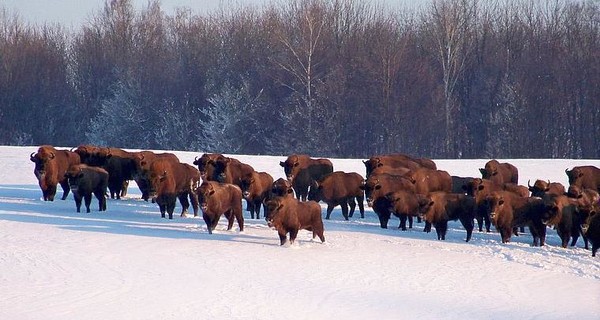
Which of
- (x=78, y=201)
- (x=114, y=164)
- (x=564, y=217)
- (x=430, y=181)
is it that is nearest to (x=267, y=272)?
(x=564, y=217)

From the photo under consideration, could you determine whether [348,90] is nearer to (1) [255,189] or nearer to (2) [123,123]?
(2) [123,123]

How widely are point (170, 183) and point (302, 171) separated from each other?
4418 millimetres

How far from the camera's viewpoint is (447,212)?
19156mm

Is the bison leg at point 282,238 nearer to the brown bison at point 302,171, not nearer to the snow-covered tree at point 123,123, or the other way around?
the brown bison at point 302,171

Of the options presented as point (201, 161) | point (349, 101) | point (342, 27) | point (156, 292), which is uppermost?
point (342, 27)

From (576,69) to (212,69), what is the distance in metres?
23.3

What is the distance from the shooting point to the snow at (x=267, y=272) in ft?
42.1

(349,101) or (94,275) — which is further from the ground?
(349,101)

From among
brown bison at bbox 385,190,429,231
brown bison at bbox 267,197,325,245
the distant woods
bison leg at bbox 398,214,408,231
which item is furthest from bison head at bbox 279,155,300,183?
the distant woods

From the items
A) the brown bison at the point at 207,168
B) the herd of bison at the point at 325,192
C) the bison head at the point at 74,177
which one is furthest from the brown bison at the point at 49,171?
the brown bison at the point at 207,168

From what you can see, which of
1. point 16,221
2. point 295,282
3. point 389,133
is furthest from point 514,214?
point 389,133

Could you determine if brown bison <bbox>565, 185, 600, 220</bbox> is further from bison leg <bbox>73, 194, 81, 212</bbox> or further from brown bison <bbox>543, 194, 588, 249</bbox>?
bison leg <bbox>73, 194, 81, 212</bbox>

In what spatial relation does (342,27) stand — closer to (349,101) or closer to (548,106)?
(349,101)

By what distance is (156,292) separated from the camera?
13.4 metres
